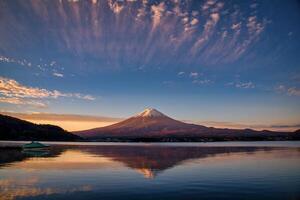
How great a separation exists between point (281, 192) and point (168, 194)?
26.5 ft

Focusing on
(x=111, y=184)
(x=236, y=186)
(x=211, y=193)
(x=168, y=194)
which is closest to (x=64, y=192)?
(x=111, y=184)

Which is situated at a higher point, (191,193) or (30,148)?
(30,148)

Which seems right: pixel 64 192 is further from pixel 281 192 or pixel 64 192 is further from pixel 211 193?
pixel 281 192

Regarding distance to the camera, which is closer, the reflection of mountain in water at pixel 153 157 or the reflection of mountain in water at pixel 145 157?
the reflection of mountain in water at pixel 153 157

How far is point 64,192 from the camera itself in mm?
21906

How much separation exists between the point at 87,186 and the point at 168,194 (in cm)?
692

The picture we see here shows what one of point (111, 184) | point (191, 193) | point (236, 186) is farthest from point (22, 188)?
point (236, 186)

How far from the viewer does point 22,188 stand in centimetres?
2355

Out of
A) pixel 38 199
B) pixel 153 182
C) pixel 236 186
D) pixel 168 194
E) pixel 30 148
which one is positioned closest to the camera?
pixel 38 199

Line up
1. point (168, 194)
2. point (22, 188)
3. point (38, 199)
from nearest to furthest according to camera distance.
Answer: point (38, 199)
point (168, 194)
point (22, 188)

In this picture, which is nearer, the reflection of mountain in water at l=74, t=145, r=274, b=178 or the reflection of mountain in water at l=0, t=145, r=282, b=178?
the reflection of mountain in water at l=74, t=145, r=274, b=178

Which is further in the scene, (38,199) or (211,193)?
(211,193)

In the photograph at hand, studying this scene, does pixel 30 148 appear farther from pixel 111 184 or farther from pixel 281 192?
pixel 281 192

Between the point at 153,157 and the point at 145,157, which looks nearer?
the point at 145,157
